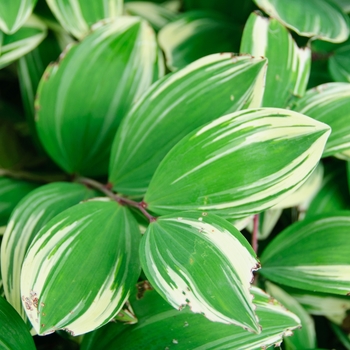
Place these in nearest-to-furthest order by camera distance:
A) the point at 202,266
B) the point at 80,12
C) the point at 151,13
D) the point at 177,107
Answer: the point at 202,266, the point at 177,107, the point at 80,12, the point at 151,13

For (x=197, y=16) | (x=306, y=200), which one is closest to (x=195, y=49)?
(x=197, y=16)

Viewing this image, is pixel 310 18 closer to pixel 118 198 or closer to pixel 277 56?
pixel 277 56

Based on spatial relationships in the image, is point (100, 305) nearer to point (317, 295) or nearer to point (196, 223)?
point (196, 223)

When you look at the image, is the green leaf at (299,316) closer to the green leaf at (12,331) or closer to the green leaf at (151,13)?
the green leaf at (12,331)

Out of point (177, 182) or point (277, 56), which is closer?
point (177, 182)

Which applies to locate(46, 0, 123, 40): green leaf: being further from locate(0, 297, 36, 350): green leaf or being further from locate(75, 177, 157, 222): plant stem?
locate(0, 297, 36, 350): green leaf

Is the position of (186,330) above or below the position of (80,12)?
below

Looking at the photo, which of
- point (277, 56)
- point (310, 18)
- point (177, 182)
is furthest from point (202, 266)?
point (310, 18)
